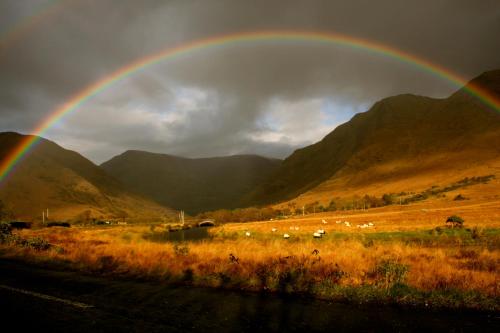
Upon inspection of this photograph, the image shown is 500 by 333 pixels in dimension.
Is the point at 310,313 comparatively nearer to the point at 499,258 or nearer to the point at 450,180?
the point at 499,258

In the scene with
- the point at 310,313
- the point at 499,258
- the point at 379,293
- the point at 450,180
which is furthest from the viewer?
the point at 450,180

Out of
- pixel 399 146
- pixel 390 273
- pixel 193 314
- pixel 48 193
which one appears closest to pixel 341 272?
pixel 390 273

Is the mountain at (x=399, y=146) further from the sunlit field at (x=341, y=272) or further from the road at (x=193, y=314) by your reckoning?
the road at (x=193, y=314)

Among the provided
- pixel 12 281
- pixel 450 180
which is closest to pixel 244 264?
pixel 12 281

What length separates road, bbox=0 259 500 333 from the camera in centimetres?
816

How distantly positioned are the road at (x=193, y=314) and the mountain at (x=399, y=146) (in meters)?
85.0

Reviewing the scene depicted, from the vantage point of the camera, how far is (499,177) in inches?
2608

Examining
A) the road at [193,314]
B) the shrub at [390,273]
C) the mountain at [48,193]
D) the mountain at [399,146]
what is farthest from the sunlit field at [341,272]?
the mountain at [48,193]

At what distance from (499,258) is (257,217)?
231 feet

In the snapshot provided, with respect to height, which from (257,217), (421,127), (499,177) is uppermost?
(421,127)

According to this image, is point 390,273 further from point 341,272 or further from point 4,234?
point 4,234

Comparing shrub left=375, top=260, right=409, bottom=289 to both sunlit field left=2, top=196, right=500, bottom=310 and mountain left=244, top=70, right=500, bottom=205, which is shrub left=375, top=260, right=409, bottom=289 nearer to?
sunlit field left=2, top=196, right=500, bottom=310

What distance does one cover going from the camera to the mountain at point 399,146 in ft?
338

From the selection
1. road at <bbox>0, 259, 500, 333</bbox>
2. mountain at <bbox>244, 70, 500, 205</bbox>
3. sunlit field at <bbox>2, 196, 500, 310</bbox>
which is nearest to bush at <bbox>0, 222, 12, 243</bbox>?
Result: sunlit field at <bbox>2, 196, 500, 310</bbox>
